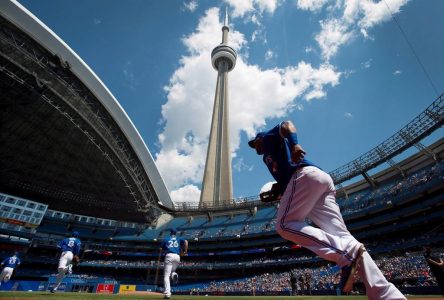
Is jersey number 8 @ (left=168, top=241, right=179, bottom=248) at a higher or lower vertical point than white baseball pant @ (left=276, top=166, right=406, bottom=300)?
higher

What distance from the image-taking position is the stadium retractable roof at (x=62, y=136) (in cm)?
2830

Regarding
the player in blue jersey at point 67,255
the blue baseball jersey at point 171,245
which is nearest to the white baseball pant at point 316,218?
the blue baseball jersey at point 171,245

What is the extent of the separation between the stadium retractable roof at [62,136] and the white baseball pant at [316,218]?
32.5 meters

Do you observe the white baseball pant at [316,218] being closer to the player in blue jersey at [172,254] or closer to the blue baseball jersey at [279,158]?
the blue baseball jersey at [279,158]

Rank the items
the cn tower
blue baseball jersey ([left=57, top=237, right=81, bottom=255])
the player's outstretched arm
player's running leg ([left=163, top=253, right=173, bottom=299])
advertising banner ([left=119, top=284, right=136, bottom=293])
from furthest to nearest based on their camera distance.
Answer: the cn tower → advertising banner ([left=119, top=284, right=136, bottom=293]) → blue baseball jersey ([left=57, top=237, right=81, bottom=255]) → player's running leg ([left=163, top=253, right=173, bottom=299]) → the player's outstretched arm

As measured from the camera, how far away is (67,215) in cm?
5281

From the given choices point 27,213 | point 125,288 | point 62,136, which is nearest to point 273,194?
point 125,288

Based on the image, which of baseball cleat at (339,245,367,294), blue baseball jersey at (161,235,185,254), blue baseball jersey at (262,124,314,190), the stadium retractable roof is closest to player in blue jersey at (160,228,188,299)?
blue baseball jersey at (161,235,185,254)

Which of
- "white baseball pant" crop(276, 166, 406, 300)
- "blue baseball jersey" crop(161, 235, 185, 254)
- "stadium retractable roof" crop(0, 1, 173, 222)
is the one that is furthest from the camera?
"stadium retractable roof" crop(0, 1, 173, 222)

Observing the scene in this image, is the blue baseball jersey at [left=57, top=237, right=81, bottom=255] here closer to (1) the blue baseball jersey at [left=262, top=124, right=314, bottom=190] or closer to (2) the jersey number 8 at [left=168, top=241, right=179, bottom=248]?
(2) the jersey number 8 at [left=168, top=241, right=179, bottom=248]

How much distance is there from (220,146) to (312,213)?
7633 cm

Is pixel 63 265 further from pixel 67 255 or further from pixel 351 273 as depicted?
pixel 351 273

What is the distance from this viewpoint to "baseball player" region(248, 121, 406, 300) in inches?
103

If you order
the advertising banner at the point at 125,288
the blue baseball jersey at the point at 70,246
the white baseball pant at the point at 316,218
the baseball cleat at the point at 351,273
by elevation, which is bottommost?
the baseball cleat at the point at 351,273
